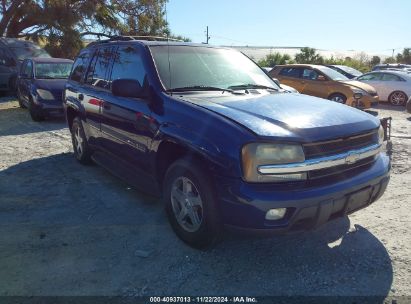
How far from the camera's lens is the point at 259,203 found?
2.78 metres

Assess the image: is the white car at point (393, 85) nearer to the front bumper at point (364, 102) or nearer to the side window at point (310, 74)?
the front bumper at point (364, 102)

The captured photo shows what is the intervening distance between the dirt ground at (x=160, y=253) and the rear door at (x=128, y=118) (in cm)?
65

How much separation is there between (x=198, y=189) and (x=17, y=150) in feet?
17.2

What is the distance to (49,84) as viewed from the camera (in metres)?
9.91

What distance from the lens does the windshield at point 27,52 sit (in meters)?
15.1

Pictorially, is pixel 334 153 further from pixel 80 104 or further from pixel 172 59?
pixel 80 104

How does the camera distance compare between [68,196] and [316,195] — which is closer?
[316,195]

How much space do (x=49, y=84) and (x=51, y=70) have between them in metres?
1.05

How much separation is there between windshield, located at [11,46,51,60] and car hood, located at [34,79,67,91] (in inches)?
228

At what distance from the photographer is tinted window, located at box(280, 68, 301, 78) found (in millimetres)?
12859

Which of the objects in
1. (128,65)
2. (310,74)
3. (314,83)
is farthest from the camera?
(310,74)

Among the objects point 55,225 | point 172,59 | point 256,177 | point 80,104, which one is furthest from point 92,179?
point 256,177

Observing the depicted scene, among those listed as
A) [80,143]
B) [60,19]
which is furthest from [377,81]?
[60,19]

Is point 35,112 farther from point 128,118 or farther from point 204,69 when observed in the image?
point 204,69
